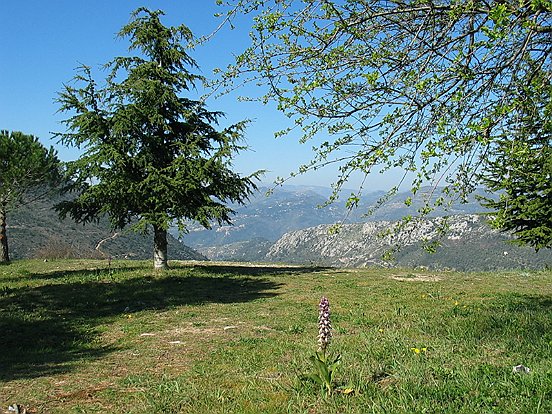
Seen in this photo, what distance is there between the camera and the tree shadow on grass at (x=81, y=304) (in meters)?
8.02

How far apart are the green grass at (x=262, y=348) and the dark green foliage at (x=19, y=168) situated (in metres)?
10.7

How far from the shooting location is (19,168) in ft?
81.9

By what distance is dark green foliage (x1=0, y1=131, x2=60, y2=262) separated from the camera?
24578 millimetres

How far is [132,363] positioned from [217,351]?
147 cm

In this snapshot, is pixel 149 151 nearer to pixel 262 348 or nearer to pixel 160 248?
pixel 160 248

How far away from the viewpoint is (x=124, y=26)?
19.5 metres

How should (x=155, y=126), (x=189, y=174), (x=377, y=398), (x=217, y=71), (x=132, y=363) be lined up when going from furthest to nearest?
(x=155, y=126)
(x=189, y=174)
(x=132, y=363)
(x=217, y=71)
(x=377, y=398)

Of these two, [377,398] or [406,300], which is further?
[406,300]

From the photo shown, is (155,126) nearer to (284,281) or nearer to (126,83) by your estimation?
(126,83)

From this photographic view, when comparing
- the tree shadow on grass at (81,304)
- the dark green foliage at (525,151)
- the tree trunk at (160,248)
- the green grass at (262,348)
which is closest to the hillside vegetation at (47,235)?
the tree trunk at (160,248)

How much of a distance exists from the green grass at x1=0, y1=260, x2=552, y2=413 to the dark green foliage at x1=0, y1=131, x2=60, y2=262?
10738 millimetres

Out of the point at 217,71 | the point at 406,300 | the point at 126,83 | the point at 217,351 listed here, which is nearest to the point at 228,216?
the point at 126,83

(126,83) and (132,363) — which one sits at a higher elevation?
(126,83)

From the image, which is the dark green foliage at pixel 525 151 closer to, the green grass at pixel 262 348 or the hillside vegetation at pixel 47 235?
the green grass at pixel 262 348
